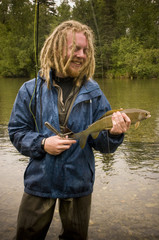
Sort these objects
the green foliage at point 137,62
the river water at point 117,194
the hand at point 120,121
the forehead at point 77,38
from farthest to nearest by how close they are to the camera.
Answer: the green foliage at point 137,62 → the river water at point 117,194 → the forehead at point 77,38 → the hand at point 120,121

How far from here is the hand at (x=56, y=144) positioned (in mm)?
1952

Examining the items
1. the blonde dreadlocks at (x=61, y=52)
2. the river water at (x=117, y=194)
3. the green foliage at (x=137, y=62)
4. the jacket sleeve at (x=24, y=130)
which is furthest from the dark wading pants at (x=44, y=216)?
the green foliage at (x=137, y=62)

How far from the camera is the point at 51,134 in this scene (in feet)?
7.09

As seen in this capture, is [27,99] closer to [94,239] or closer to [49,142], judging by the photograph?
[49,142]

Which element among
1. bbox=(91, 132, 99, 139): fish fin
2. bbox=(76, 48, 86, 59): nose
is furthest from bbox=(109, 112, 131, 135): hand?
bbox=(76, 48, 86, 59): nose

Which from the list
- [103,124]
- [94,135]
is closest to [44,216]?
[94,135]

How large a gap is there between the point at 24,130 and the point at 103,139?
0.74 metres

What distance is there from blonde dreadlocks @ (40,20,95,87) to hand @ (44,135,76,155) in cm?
56

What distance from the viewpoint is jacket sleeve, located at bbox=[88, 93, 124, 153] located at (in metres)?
2.18

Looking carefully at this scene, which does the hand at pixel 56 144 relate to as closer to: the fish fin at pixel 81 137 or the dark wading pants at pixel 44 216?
the fish fin at pixel 81 137

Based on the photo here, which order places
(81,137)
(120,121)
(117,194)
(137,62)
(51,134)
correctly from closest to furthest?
(120,121)
(81,137)
(51,134)
(117,194)
(137,62)

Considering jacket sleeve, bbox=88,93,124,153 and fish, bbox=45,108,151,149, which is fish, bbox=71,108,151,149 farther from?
jacket sleeve, bbox=88,93,124,153

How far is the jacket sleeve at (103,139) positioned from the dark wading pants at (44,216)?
19.2 inches

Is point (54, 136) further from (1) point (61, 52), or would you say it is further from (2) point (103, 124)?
(1) point (61, 52)
